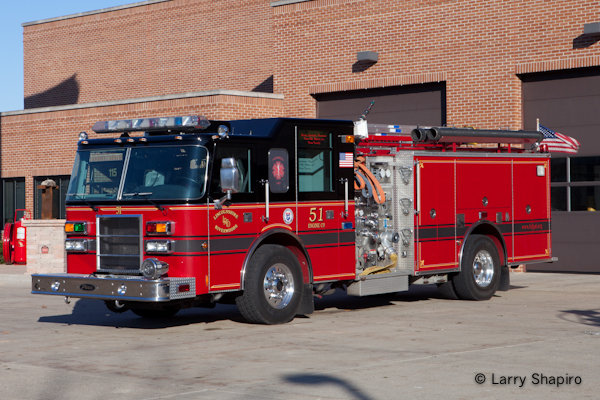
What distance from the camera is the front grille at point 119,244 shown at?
10.7 metres

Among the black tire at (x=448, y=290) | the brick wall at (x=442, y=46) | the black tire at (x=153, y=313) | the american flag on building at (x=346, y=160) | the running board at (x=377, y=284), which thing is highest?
the brick wall at (x=442, y=46)

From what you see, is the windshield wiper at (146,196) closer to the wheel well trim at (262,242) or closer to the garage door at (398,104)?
the wheel well trim at (262,242)

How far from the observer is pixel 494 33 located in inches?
782

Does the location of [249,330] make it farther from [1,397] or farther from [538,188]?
[538,188]

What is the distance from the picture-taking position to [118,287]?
10.4m

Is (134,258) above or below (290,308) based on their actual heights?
above

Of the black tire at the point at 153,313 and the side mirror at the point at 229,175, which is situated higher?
the side mirror at the point at 229,175

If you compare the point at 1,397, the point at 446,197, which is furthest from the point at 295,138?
the point at 1,397

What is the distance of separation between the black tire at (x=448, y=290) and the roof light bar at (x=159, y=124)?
5497 millimetres

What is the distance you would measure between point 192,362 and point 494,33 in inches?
540

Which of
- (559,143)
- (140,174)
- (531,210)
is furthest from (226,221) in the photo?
(559,143)

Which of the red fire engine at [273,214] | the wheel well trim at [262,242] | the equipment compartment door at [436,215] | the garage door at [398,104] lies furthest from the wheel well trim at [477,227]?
the garage door at [398,104]

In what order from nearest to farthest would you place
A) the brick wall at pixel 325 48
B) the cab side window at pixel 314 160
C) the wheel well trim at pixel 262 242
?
the wheel well trim at pixel 262 242
the cab side window at pixel 314 160
the brick wall at pixel 325 48

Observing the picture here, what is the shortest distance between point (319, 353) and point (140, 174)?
353cm
